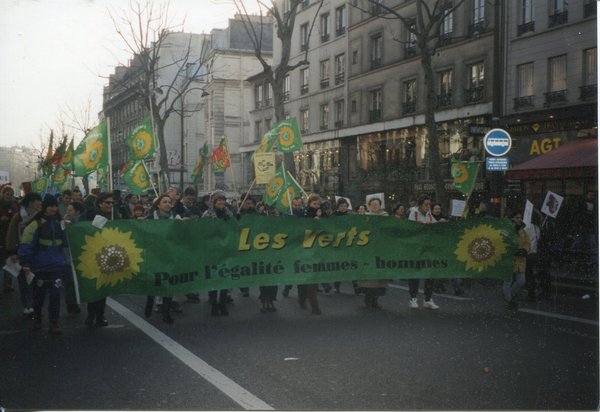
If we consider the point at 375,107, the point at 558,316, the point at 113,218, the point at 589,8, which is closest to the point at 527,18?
the point at 589,8

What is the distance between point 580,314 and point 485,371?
14.1 feet

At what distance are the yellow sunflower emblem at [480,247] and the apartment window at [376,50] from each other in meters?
14.1

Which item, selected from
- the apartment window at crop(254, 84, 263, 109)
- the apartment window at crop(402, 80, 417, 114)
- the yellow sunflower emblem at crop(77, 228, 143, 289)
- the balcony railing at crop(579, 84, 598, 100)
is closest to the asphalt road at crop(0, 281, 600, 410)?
the yellow sunflower emblem at crop(77, 228, 143, 289)

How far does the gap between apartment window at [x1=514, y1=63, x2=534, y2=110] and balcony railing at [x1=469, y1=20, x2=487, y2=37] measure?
3.38 meters

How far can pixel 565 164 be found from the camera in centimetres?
1554

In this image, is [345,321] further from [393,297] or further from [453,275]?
[393,297]

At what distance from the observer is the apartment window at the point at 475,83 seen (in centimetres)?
2400

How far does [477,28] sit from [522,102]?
486 cm

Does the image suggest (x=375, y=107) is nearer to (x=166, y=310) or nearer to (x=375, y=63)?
(x=375, y=63)

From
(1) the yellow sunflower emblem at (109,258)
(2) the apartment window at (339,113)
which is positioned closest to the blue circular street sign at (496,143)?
(2) the apartment window at (339,113)

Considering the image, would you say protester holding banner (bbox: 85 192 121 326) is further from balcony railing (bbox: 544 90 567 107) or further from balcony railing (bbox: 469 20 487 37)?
balcony railing (bbox: 469 20 487 37)

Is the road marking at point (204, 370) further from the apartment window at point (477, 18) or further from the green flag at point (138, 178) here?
the apartment window at point (477, 18)

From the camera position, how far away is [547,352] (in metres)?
7.28

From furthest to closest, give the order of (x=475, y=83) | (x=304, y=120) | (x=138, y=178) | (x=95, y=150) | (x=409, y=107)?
(x=475, y=83), (x=409, y=107), (x=304, y=120), (x=138, y=178), (x=95, y=150)
